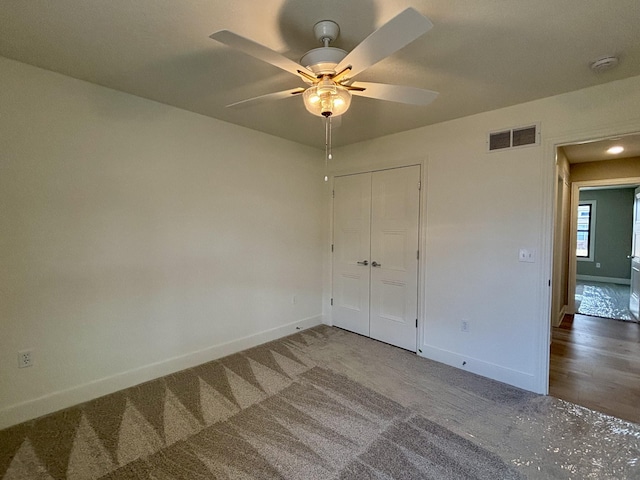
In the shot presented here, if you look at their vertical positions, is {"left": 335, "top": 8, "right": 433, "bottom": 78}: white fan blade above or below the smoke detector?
below

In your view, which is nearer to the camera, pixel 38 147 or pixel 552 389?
pixel 38 147

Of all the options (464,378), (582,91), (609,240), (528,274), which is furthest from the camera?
(609,240)

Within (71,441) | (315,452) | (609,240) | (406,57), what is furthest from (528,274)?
(609,240)

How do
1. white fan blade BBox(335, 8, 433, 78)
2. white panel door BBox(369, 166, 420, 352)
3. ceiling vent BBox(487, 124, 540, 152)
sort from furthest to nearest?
white panel door BBox(369, 166, 420, 352) → ceiling vent BBox(487, 124, 540, 152) → white fan blade BBox(335, 8, 433, 78)

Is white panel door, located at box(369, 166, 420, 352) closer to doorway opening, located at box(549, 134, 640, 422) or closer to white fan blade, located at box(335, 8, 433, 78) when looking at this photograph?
doorway opening, located at box(549, 134, 640, 422)

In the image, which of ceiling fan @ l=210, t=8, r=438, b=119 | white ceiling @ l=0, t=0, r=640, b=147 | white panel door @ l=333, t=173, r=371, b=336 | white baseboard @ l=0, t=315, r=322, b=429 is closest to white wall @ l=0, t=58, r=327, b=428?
white baseboard @ l=0, t=315, r=322, b=429

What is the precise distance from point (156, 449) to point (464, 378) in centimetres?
252

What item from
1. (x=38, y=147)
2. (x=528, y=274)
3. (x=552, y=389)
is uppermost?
(x=38, y=147)

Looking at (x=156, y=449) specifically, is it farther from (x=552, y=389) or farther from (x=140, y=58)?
(x=552, y=389)

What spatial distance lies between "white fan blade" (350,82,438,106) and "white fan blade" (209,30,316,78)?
338 millimetres

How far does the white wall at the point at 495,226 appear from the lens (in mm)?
2412

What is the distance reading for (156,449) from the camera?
1837mm

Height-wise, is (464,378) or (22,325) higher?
(22,325)

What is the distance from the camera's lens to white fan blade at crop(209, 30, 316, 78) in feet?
3.95
